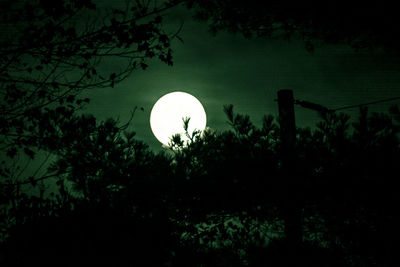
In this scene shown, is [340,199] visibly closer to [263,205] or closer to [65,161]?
[263,205]

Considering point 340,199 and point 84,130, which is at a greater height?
point 84,130

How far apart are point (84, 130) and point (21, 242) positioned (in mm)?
1700

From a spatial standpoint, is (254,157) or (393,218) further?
(254,157)

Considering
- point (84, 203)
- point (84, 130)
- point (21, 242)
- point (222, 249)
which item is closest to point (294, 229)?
point (222, 249)

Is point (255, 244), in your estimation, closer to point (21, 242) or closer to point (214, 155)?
point (214, 155)

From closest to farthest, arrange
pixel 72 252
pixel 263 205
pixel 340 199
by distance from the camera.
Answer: pixel 72 252 → pixel 340 199 → pixel 263 205

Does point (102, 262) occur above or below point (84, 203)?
below

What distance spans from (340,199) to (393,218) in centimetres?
70

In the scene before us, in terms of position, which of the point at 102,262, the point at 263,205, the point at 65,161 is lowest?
the point at 102,262

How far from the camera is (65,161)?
5422 mm

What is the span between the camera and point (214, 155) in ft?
17.2

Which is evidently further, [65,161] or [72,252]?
[65,161]

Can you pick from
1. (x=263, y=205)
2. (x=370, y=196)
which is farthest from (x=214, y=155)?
(x=370, y=196)

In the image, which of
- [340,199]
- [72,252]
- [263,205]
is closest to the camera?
[72,252]
